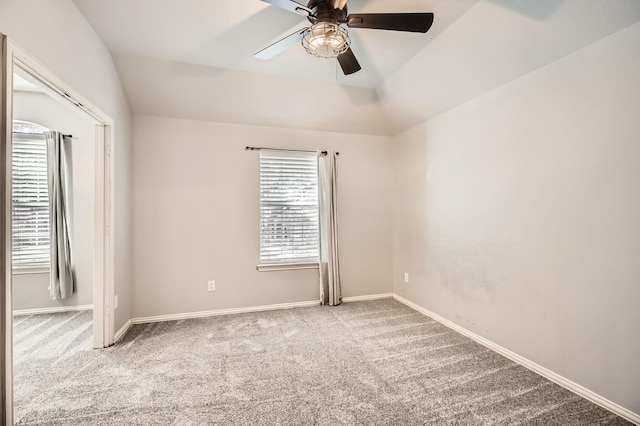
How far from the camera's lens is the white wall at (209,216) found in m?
3.06

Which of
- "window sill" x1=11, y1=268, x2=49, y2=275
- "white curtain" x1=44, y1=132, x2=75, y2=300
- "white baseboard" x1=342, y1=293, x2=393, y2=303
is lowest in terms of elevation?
"white baseboard" x1=342, y1=293, x2=393, y2=303

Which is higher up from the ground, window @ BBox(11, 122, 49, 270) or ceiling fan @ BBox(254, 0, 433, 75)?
ceiling fan @ BBox(254, 0, 433, 75)

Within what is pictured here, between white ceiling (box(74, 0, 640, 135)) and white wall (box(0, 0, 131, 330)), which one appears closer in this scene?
white wall (box(0, 0, 131, 330))

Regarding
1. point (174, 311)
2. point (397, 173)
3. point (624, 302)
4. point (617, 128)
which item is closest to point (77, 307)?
point (174, 311)

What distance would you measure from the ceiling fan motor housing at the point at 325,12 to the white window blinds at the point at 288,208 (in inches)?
80.2

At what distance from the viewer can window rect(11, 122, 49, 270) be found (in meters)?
3.26

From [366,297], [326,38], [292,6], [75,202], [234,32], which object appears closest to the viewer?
[292,6]

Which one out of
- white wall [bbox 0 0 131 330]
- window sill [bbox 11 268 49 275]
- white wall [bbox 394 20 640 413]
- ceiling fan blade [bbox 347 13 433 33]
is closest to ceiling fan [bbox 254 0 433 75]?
ceiling fan blade [bbox 347 13 433 33]

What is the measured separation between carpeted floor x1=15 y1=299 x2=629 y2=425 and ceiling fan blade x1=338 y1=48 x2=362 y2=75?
238 centimetres

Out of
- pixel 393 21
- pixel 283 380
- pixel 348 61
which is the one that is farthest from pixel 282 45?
pixel 283 380

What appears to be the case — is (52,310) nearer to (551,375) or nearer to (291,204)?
(291,204)

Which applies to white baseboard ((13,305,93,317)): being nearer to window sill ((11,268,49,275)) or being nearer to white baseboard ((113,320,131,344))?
window sill ((11,268,49,275))

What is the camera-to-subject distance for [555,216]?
197 centimetres

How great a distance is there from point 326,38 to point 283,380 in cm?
235
